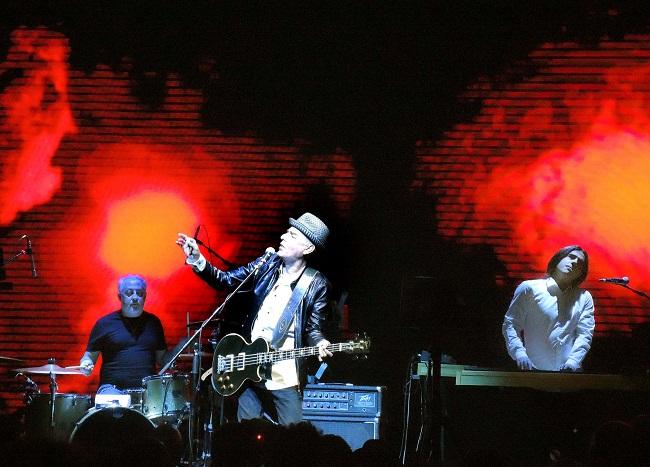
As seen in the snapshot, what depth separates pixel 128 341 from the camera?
26.6ft

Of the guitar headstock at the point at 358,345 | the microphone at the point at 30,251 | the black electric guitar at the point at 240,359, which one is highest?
the microphone at the point at 30,251

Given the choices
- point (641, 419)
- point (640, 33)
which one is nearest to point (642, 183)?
point (640, 33)

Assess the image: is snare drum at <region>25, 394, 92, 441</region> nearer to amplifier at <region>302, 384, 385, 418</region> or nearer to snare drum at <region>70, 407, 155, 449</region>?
snare drum at <region>70, 407, 155, 449</region>

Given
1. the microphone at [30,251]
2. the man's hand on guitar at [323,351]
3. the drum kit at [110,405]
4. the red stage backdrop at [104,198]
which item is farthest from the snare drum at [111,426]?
the red stage backdrop at [104,198]

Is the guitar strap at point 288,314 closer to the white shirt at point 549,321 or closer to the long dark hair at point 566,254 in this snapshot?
the white shirt at point 549,321

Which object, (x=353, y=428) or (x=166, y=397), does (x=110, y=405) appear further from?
(x=353, y=428)

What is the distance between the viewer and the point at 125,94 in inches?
356

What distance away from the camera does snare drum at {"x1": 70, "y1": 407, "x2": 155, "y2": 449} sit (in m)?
6.61

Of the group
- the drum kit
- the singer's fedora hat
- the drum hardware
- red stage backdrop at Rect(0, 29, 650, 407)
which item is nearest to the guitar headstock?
the singer's fedora hat

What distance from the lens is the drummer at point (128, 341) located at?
805 cm

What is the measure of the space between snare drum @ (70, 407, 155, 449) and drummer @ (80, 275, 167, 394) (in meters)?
1.23

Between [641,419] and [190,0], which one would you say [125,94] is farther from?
[641,419]

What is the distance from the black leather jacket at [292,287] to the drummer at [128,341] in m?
1.37

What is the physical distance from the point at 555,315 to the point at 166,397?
3503 mm
